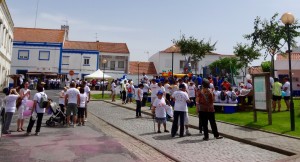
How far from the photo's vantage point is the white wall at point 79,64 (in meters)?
51.2

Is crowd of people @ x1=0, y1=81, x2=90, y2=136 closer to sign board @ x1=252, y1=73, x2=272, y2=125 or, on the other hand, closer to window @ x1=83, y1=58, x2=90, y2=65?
sign board @ x1=252, y1=73, x2=272, y2=125

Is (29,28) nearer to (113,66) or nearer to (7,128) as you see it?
(113,66)

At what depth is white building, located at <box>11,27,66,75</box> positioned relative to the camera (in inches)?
1922

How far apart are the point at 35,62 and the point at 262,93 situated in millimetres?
44195

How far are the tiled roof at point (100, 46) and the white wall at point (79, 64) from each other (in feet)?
6.26

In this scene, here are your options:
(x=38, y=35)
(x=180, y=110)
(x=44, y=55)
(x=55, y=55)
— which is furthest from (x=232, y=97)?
(x=38, y=35)

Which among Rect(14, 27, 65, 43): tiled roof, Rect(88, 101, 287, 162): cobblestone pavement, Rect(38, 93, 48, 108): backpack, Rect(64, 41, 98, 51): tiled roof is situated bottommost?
Rect(88, 101, 287, 162): cobblestone pavement

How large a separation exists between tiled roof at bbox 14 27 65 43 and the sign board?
145ft

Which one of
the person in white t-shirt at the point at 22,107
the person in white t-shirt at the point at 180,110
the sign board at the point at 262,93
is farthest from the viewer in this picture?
the sign board at the point at 262,93

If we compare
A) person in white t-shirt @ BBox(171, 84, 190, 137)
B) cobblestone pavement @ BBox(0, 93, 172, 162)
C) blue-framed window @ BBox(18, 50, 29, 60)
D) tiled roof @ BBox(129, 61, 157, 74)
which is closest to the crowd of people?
cobblestone pavement @ BBox(0, 93, 172, 162)

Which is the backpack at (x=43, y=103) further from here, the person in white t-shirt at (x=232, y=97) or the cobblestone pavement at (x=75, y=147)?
the person in white t-shirt at (x=232, y=97)

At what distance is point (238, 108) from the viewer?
16656 mm

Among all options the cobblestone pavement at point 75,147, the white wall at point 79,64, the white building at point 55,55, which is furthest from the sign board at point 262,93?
the white wall at point 79,64

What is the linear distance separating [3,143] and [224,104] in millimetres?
11096
